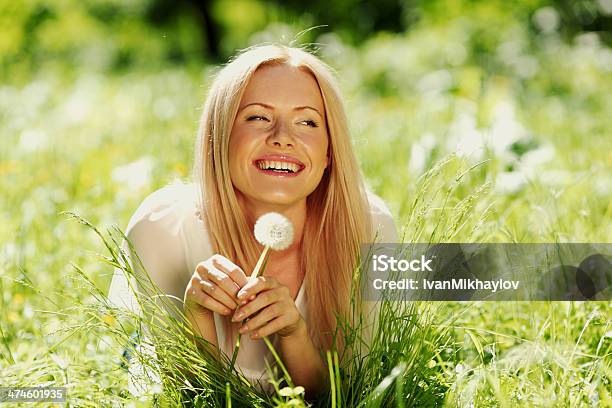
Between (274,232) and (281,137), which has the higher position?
(281,137)

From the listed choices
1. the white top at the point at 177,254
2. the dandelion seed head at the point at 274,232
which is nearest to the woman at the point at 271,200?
the white top at the point at 177,254

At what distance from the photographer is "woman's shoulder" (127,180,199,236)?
1954 mm

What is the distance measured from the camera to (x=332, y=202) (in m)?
1.99

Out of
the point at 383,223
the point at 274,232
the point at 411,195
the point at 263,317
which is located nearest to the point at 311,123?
the point at 383,223

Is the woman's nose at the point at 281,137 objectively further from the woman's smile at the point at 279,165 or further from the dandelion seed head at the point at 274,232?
the dandelion seed head at the point at 274,232

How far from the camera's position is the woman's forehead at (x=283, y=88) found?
1898 millimetres

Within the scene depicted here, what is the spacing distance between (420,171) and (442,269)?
1121mm

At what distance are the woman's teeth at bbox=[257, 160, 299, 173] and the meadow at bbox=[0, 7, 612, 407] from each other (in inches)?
11.3

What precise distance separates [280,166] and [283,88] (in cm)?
18

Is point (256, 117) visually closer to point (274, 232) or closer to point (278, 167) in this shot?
point (278, 167)

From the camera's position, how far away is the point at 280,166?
6.15 feet

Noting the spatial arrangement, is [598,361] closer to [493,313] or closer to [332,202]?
A: [493,313]

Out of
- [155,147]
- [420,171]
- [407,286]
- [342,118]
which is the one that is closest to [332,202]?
[342,118]

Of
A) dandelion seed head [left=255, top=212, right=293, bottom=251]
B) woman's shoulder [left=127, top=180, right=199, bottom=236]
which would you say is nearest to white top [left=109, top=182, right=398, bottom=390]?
woman's shoulder [left=127, top=180, right=199, bottom=236]
